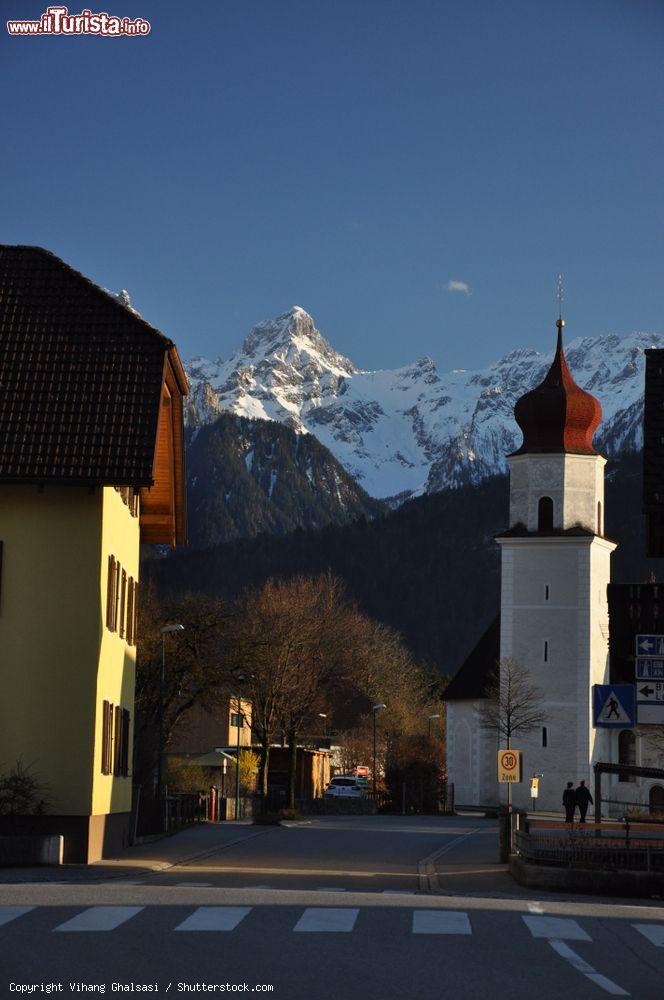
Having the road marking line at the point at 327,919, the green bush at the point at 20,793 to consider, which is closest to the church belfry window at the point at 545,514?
the green bush at the point at 20,793

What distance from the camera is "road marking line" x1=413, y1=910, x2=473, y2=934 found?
16.2 m

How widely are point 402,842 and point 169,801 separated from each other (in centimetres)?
581

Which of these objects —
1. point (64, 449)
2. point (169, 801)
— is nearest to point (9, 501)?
point (64, 449)

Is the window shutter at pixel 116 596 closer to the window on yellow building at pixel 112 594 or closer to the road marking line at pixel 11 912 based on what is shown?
the window on yellow building at pixel 112 594

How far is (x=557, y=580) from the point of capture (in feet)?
263

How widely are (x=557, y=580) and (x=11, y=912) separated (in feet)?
214

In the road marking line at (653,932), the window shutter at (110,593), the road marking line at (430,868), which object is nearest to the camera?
the road marking line at (653,932)

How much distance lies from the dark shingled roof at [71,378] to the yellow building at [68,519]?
0.03m

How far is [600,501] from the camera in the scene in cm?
8288

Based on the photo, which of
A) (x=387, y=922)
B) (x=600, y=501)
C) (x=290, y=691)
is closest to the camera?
(x=387, y=922)

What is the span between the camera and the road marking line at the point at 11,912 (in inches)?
613

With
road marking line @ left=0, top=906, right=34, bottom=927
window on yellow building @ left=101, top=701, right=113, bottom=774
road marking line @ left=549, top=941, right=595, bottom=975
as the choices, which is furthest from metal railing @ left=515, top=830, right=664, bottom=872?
road marking line @ left=0, top=906, right=34, bottom=927

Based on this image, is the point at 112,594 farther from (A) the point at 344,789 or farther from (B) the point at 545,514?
(B) the point at 545,514

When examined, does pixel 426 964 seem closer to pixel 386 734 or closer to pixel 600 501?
pixel 600 501
